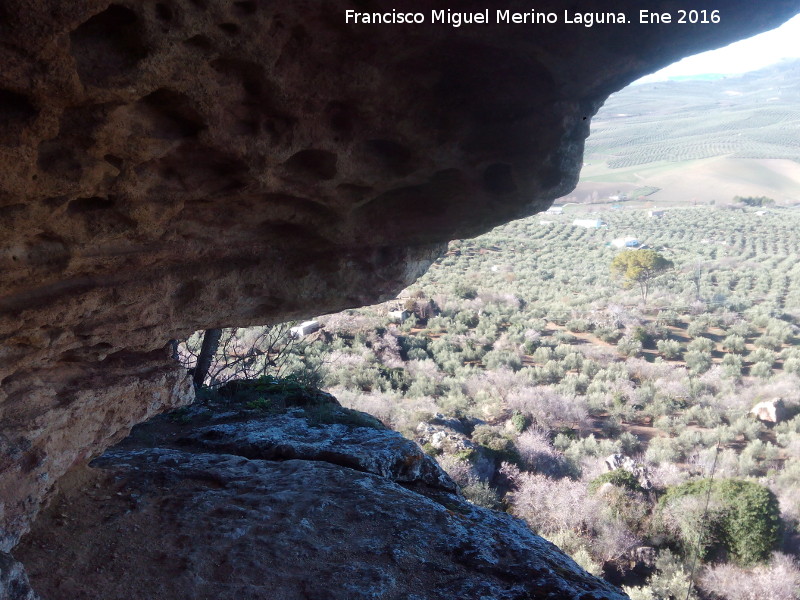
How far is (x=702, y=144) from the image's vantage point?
84.4 m

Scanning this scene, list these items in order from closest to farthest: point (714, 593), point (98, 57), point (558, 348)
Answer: point (98, 57) < point (714, 593) < point (558, 348)

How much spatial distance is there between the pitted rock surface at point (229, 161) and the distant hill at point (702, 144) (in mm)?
68659

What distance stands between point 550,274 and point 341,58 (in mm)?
38121

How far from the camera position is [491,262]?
145 ft

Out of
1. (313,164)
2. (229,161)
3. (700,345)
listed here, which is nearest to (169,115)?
(229,161)

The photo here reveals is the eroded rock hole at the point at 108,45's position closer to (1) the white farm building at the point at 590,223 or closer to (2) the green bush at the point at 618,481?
(2) the green bush at the point at 618,481

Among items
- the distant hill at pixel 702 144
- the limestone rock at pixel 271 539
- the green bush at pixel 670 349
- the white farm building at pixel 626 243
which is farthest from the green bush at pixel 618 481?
the distant hill at pixel 702 144

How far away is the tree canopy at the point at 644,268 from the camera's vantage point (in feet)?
107

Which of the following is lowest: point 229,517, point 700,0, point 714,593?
point 714,593

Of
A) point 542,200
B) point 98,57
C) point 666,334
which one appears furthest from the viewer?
point 666,334

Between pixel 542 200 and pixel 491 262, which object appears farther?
pixel 491 262

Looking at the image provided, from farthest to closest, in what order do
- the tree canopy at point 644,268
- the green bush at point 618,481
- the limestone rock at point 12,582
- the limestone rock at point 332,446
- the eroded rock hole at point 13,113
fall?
the tree canopy at point 644,268
the green bush at point 618,481
the limestone rock at point 332,446
the limestone rock at point 12,582
the eroded rock hole at point 13,113

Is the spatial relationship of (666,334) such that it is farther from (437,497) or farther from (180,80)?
(180,80)

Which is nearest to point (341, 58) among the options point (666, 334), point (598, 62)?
point (598, 62)
